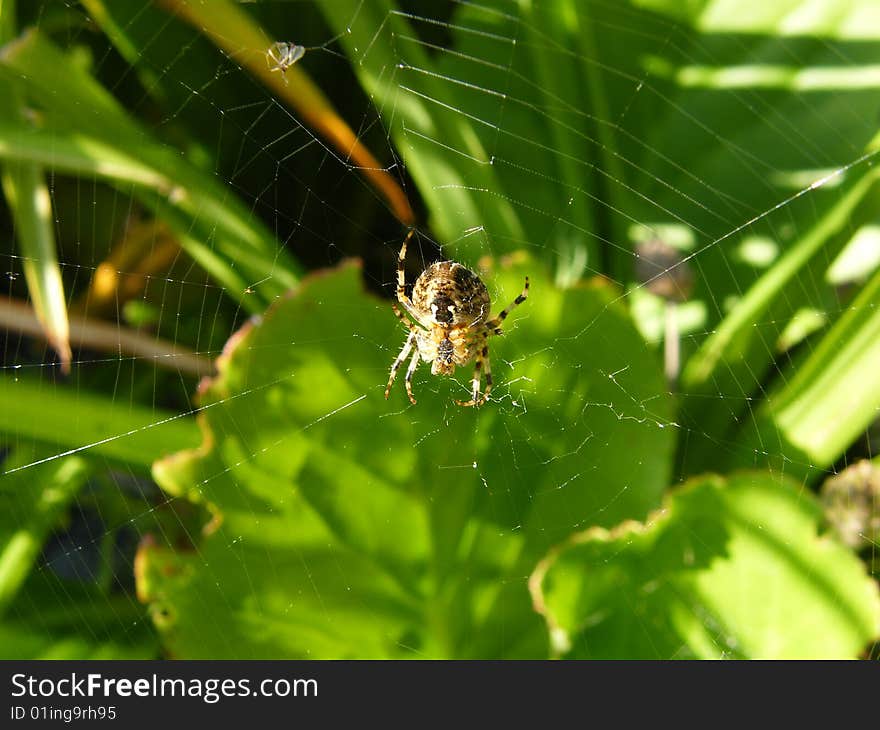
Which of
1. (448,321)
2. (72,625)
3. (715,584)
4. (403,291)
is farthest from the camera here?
(403,291)

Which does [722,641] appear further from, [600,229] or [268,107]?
[268,107]

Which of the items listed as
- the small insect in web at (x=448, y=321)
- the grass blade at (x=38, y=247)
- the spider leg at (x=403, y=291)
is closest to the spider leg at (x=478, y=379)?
the small insect in web at (x=448, y=321)

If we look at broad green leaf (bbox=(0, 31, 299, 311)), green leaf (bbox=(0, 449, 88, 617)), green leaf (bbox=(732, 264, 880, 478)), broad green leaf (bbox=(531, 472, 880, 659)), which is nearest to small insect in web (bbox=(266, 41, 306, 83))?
broad green leaf (bbox=(0, 31, 299, 311))

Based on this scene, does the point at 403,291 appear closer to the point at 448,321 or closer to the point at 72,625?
the point at 448,321

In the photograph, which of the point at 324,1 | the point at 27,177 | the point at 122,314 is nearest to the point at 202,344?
the point at 122,314

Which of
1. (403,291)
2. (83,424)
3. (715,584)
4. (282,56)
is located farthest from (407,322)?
(715,584)
